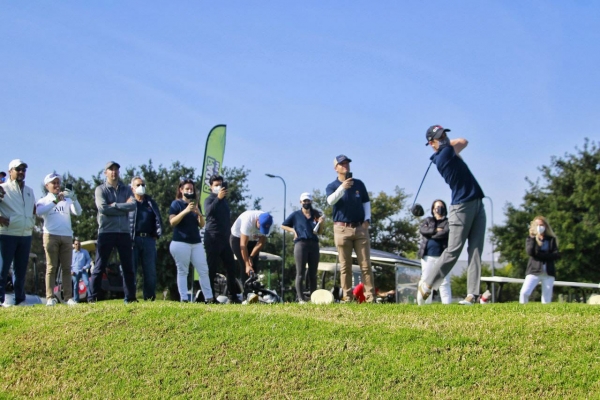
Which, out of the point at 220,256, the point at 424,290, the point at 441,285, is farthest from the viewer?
the point at 220,256

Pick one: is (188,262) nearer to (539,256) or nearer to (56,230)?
(56,230)

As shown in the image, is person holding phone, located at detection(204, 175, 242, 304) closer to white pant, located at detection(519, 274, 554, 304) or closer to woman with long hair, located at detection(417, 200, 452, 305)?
woman with long hair, located at detection(417, 200, 452, 305)

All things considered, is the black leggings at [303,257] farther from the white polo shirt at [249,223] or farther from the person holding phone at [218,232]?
the white polo shirt at [249,223]

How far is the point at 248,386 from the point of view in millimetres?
5984

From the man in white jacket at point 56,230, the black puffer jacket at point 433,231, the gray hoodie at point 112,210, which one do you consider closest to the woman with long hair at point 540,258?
the black puffer jacket at point 433,231

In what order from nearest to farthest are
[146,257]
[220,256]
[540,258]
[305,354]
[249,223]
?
[305,354], [146,257], [220,256], [540,258], [249,223]

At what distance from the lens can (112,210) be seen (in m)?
9.48

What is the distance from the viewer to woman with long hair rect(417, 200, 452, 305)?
34.7ft

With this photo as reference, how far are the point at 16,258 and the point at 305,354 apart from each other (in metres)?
5.44

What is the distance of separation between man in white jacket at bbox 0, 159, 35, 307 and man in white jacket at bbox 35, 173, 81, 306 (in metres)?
0.30

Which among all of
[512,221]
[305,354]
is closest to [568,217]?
[512,221]

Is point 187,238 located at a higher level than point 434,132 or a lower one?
lower

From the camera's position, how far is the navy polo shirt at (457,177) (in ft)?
26.7

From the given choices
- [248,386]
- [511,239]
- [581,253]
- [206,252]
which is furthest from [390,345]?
[511,239]
